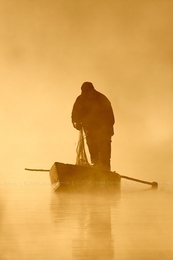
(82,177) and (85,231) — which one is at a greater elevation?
(82,177)

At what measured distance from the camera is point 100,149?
93.8 inches

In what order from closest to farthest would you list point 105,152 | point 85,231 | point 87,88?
1. point 85,231
2. point 87,88
3. point 105,152

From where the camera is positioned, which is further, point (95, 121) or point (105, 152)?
point (95, 121)

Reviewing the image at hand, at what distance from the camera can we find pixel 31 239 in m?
1.03

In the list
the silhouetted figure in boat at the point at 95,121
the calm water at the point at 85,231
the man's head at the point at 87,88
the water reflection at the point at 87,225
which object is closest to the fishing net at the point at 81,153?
the silhouetted figure in boat at the point at 95,121

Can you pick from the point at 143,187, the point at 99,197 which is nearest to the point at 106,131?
the point at 99,197

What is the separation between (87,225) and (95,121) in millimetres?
1347

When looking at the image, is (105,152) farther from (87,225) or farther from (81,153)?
(87,225)

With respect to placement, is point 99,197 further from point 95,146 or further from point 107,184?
point 95,146

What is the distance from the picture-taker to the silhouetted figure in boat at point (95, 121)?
2.00 meters

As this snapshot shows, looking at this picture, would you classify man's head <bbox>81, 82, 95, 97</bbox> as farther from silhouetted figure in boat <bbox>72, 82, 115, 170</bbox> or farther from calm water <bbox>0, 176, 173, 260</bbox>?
calm water <bbox>0, 176, 173, 260</bbox>

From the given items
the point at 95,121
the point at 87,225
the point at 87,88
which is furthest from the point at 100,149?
the point at 87,225

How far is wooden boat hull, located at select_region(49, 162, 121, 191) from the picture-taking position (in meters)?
2.31

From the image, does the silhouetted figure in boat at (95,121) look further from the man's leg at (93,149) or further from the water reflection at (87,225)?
the water reflection at (87,225)
